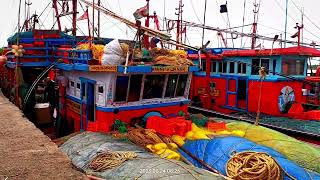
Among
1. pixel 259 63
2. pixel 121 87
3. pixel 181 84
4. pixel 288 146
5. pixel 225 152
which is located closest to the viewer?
pixel 225 152

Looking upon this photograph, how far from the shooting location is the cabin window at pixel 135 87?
974 cm

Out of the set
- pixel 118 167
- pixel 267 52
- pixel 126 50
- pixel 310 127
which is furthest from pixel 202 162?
pixel 267 52

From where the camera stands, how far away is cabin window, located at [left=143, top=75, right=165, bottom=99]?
396 inches

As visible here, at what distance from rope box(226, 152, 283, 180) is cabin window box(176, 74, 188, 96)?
452 centimetres

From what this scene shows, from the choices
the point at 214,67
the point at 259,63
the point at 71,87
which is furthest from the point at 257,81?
the point at 71,87

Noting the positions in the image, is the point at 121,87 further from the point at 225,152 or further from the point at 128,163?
the point at 128,163

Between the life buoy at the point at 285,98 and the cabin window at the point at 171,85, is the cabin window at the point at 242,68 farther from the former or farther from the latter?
the cabin window at the point at 171,85

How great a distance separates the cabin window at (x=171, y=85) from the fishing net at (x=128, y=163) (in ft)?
9.76

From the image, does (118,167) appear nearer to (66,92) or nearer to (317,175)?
(317,175)

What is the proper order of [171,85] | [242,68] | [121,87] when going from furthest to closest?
[242,68]
[171,85]
[121,87]

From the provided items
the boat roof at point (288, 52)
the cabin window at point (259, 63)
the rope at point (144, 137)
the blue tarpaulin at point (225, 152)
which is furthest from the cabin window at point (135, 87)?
the boat roof at point (288, 52)

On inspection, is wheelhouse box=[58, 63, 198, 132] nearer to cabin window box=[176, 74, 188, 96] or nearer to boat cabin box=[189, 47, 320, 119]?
cabin window box=[176, 74, 188, 96]

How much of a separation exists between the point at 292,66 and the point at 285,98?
4.54ft

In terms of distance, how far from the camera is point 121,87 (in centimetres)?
962
